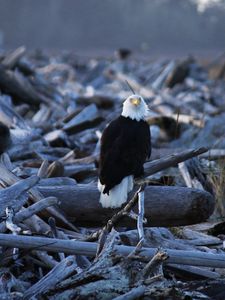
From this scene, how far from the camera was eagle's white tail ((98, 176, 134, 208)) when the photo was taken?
6.77 meters

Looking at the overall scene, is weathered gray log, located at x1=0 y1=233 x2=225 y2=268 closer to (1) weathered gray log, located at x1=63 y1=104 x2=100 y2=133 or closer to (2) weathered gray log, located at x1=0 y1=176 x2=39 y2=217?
(2) weathered gray log, located at x1=0 y1=176 x2=39 y2=217

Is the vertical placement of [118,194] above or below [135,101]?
below

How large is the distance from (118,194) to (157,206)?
709 millimetres

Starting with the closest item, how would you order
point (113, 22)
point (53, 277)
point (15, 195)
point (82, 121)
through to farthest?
point (53, 277) < point (15, 195) < point (82, 121) < point (113, 22)

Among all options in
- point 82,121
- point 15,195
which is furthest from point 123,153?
point 82,121

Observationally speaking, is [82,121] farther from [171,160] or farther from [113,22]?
[113,22]

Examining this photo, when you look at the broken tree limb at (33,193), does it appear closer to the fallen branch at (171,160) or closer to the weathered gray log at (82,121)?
the fallen branch at (171,160)

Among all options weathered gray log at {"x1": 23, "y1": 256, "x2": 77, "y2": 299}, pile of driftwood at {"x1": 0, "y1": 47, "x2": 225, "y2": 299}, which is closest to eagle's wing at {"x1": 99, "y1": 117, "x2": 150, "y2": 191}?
pile of driftwood at {"x1": 0, "y1": 47, "x2": 225, "y2": 299}

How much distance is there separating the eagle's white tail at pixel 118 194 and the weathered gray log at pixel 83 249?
5.14ft

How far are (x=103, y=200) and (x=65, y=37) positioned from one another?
79.4m

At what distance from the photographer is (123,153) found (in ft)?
26.3

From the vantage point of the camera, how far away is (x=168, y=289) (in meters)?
4.86

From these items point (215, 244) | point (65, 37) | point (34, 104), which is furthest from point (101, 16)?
point (215, 244)

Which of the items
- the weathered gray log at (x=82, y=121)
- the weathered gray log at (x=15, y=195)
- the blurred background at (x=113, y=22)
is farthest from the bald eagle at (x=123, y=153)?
the blurred background at (x=113, y=22)
